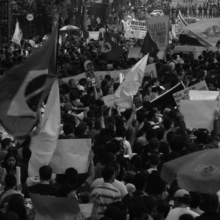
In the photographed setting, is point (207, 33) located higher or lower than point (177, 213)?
lower

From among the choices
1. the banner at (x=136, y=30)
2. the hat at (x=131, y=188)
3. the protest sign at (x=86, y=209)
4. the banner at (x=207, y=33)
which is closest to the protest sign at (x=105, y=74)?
the banner at (x=207, y=33)

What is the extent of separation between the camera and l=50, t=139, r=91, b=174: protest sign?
9.74 m

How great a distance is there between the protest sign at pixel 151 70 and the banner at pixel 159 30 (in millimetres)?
2990

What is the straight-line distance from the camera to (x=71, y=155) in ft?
31.9

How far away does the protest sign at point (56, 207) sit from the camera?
25.4 feet

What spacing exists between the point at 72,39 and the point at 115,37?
3.65 meters

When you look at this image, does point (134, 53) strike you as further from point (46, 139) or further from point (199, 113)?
point (46, 139)

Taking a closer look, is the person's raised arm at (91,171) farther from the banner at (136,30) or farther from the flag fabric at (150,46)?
the banner at (136,30)

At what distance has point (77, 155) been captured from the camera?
975 centimetres

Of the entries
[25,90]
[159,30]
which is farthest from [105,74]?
[25,90]

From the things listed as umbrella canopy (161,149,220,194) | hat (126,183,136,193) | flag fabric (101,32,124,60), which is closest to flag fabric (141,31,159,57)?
flag fabric (101,32,124,60)

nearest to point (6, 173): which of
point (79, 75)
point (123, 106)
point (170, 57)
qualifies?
point (123, 106)

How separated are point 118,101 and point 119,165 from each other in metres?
4.35

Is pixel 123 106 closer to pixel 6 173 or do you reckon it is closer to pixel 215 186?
pixel 6 173
